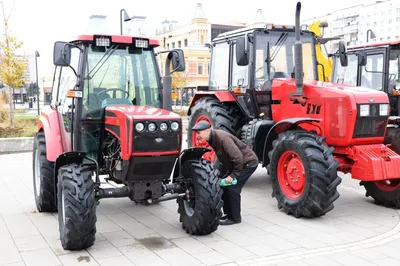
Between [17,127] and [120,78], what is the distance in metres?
11.0

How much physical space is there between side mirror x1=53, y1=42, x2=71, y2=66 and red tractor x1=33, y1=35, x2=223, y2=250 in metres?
0.01

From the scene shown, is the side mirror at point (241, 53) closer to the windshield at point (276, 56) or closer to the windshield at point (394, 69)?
the windshield at point (276, 56)

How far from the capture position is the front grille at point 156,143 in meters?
5.24

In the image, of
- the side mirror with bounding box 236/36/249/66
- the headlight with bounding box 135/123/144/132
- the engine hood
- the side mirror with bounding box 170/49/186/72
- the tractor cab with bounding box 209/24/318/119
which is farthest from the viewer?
the tractor cab with bounding box 209/24/318/119

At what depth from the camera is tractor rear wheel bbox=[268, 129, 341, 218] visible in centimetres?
621

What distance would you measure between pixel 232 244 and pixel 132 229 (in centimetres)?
140

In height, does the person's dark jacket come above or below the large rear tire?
A: above

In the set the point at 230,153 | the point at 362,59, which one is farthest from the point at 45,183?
the point at 362,59

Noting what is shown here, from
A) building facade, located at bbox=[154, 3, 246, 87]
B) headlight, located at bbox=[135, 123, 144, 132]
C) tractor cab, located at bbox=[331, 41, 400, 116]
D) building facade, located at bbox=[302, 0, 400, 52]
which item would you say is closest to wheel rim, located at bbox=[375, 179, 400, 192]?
tractor cab, located at bbox=[331, 41, 400, 116]

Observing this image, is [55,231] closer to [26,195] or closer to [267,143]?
[26,195]

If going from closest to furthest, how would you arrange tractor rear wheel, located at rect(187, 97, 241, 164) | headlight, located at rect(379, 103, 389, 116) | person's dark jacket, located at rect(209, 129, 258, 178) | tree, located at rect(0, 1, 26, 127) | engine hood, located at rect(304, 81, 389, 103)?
person's dark jacket, located at rect(209, 129, 258, 178)
engine hood, located at rect(304, 81, 389, 103)
headlight, located at rect(379, 103, 389, 116)
tractor rear wheel, located at rect(187, 97, 241, 164)
tree, located at rect(0, 1, 26, 127)

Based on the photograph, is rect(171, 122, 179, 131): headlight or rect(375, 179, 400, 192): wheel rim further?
rect(375, 179, 400, 192): wheel rim

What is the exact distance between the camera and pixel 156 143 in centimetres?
531

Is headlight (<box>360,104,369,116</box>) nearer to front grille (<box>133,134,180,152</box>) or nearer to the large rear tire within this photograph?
front grille (<box>133,134,180,152</box>)
